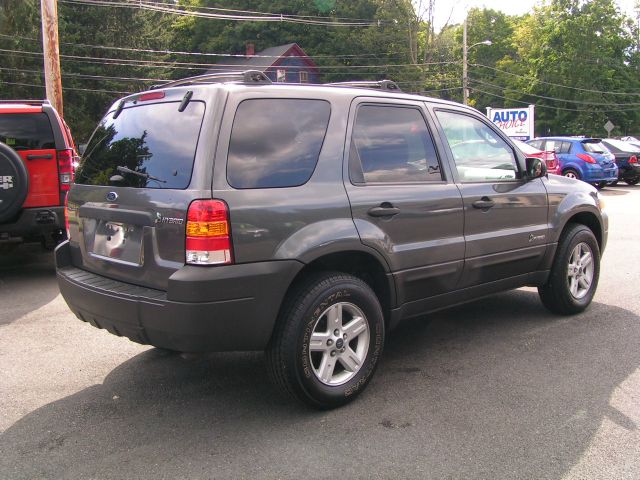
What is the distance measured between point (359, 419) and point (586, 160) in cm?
1698

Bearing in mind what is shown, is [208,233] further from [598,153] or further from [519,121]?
[519,121]

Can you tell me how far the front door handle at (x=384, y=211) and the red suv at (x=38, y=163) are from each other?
453cm

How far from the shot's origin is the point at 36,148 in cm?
676

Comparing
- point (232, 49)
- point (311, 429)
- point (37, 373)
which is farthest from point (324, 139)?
point (232, 49)

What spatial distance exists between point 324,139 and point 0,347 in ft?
10.5

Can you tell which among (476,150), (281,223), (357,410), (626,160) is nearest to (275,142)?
(281,223)

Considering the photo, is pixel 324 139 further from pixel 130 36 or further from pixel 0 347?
pixel 130 36

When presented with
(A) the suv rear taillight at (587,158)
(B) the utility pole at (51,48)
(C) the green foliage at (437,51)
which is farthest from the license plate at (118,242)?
(C) the green foliage at (437,51)

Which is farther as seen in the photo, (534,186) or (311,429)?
(534,186)

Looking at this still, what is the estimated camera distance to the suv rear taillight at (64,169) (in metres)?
6.83

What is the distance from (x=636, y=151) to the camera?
2106cm

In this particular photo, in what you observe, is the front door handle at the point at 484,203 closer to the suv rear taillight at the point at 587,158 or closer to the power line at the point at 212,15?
the suv rear taillight at the point at 587,158

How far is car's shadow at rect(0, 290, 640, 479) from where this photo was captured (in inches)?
115

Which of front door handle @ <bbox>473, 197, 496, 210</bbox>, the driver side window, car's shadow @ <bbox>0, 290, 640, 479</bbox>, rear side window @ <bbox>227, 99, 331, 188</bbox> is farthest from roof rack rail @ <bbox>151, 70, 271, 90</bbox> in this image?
car's shadow @ <bbox>0, 290, 640, 479</bbox>
